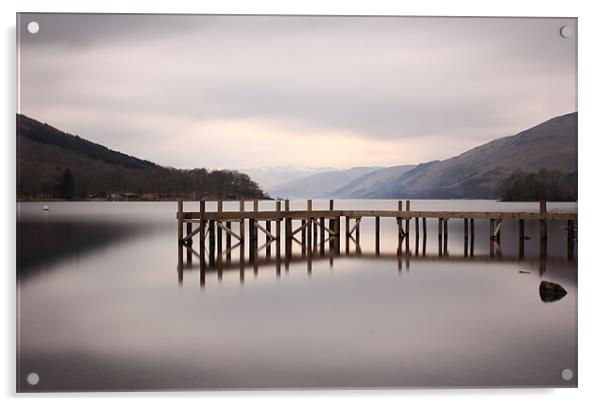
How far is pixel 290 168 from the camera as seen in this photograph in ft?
34.8

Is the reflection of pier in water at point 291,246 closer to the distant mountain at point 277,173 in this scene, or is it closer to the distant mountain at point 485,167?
the distant mountain at point 485,167

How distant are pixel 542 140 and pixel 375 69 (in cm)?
237

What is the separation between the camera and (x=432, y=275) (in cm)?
1184

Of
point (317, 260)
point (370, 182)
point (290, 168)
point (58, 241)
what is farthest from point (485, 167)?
point (58, 241)

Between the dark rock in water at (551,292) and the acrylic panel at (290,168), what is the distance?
3cm

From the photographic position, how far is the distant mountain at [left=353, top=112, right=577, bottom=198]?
24.6 ft

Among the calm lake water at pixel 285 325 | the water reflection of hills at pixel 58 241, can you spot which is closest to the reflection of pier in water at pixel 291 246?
the calm lake water at pixel 285 325

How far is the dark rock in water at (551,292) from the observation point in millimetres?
8789

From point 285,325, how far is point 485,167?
19.0 ft

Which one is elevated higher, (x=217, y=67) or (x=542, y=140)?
(x=217, y=67)
